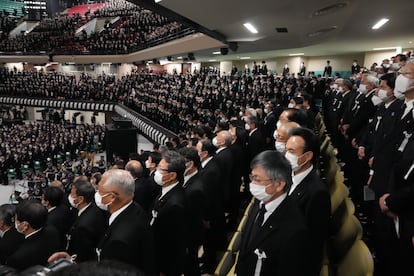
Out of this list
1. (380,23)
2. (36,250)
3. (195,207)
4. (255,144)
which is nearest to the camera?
(36,250)

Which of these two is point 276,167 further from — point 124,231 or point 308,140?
point 124,231

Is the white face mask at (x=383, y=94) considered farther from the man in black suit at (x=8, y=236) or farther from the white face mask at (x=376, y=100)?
the man in black suit at (x=8, y=236)

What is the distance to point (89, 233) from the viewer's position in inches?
116

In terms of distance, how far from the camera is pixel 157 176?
10.4 feet

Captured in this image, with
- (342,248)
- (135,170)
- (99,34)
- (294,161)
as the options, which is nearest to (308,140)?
(294,161)

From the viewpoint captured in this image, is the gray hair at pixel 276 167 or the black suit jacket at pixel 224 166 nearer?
the gray hair at pixel 276 167

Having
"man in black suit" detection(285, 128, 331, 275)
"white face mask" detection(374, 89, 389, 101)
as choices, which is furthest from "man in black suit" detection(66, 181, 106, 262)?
"white face mask" detection(374, 89, 389, 101)

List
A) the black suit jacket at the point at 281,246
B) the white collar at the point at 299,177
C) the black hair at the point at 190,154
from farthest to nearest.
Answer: the black hair at the point at 190,154 → the white collar at the point at 299,177 → the black suit jacket at the point at 281,246

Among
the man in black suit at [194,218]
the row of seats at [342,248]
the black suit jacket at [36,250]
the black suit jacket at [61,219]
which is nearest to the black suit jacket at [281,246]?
the row of seats at [342,248]

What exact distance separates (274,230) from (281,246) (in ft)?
0.32

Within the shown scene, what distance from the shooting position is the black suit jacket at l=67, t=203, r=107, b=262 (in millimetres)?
2877

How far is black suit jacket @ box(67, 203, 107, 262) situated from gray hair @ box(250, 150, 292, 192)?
1.52 m

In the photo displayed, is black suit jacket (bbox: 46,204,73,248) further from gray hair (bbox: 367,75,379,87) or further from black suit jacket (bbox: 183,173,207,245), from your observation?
gray hair (bbox: 367,75,379,87)

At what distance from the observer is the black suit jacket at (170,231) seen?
294cm
